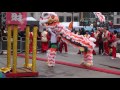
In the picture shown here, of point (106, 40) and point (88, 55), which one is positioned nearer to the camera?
point (88, 55)

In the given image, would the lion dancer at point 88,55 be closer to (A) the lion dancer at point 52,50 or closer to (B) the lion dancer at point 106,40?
(A) the lion dancer at point 52,50

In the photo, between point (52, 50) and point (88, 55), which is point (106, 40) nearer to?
point (88, 55)

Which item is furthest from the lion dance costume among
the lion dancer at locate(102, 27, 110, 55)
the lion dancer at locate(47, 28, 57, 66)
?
the lion dancer at locate(102, 27, 110, 55)

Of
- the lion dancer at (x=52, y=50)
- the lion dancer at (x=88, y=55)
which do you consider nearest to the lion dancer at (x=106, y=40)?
the lion dancer at (x=88, y=55)

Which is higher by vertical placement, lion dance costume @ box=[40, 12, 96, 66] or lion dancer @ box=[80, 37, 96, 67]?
lion dance costume @ box=[40, 12, 96, 66]

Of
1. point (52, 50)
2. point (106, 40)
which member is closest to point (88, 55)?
point (52, 50)

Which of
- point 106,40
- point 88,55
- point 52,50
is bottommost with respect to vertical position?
point 88,55

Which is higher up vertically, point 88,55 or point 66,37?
point 66,37

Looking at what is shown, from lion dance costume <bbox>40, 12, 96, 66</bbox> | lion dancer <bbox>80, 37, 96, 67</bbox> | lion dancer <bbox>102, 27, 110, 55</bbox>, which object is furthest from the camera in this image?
lion dancer <bbox>102, 27, 110, 55</bbox>

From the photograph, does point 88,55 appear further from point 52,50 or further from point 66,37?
point 52,50

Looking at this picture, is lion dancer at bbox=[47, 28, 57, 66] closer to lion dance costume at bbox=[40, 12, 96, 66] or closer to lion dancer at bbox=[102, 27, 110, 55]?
lion dance costume at bbox=[40, 12, 96, 66]

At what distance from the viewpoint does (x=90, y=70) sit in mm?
14172
